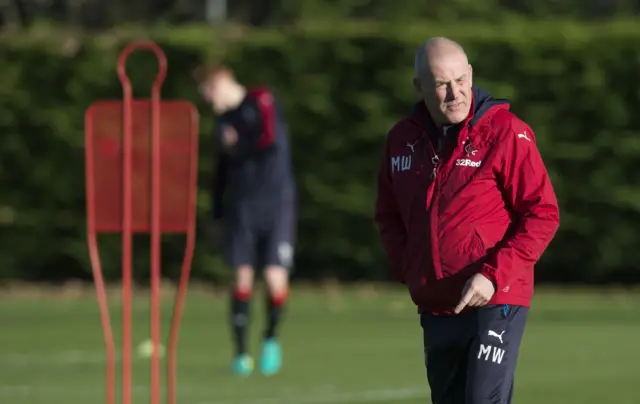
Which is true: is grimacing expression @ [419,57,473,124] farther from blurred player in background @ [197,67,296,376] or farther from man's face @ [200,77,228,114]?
man's face @ [200,77,228,114]

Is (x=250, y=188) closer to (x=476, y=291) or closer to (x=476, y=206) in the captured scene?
(x=476, y=206)

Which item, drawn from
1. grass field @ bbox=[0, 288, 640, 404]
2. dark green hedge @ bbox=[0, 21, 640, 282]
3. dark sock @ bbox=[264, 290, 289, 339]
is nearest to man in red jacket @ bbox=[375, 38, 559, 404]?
grass field @ bbox=[0, 288, 640, 404]

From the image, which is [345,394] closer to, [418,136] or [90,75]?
[418,136]

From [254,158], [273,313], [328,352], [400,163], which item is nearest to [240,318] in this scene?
[273,313]

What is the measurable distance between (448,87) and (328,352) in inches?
321

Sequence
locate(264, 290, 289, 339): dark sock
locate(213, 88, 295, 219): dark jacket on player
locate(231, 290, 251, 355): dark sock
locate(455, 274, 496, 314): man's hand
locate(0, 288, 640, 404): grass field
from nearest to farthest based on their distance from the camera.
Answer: locate(455, 274, 496, 314): man's hand → locate(0, 288, 640, 404): grass field → locate(231, 290, 251, 355): dark sock → locate(264, 290, 289, 339): dark sock → locate(213, 88, 295, 219): dark jacket on player

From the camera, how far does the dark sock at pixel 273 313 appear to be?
1336 cm

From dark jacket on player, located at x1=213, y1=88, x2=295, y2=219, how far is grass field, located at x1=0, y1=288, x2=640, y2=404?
1.38 metres

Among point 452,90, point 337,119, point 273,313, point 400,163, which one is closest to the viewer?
point 452,90

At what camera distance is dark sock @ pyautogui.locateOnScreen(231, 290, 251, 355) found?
13.1 meters

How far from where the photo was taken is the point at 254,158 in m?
13.6

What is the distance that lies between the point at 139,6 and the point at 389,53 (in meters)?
14.5

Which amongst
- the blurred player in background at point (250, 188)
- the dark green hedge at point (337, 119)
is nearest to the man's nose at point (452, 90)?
the blurred player in background at point (250, 188)

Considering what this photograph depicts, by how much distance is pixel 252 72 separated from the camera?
20.6 m
